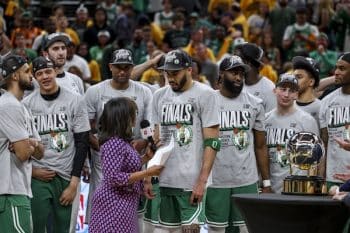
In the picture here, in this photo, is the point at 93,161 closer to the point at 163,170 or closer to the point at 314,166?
the point at 163,170

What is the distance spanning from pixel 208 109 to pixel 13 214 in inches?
79.3

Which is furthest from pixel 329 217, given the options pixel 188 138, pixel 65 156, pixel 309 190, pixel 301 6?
pixel 301 6

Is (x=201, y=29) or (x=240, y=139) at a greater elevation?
(x=201, y=29)

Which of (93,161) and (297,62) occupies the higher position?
(297,62)

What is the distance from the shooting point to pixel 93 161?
1082 centimetres

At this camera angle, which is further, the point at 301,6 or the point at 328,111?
the point at 301,6

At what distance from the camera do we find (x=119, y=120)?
8562 mm

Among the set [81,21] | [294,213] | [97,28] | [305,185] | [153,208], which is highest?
[81,21]

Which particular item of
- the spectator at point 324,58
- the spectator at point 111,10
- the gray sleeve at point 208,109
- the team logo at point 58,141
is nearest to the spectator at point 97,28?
the spectator at point 111,10

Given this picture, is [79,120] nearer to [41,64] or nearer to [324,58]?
[41,64]

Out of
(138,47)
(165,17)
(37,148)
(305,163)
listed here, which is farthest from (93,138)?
(165,17)

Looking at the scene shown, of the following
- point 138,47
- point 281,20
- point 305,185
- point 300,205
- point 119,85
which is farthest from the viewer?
point 281,20

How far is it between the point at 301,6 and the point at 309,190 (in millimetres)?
14147

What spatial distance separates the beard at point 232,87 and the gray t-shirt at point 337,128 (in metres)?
0.89
